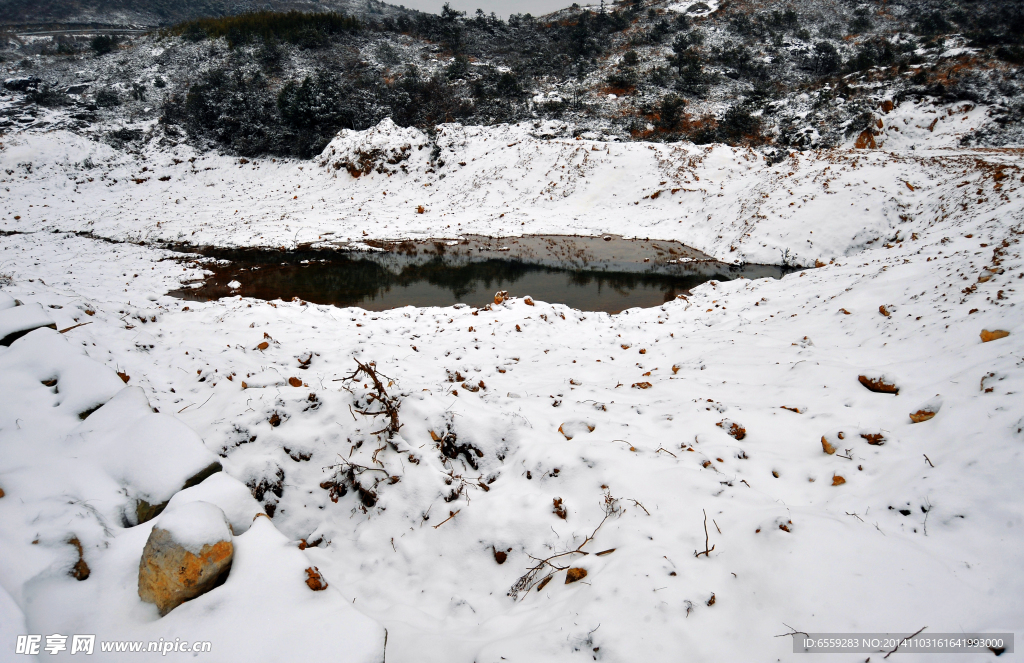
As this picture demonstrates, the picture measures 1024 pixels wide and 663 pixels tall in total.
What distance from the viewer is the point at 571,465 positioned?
444 centimetres

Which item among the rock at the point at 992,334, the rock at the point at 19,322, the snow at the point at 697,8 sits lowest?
the rock at the point at 19,322

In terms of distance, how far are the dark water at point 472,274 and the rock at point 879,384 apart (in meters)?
6.32

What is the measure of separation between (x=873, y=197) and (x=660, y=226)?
6809 mm

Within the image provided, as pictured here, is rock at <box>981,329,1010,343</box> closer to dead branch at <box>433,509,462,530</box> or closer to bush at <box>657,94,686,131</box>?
dead branch at <box>433,509,462,530</box>

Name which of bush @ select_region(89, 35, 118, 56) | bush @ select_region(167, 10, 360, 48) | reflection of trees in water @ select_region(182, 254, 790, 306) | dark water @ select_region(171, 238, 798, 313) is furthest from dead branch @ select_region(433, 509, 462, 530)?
bush @ select_region(89, 35, 118, 56)

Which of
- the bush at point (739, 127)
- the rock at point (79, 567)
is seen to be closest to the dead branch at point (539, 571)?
the rock at point (79, 567)

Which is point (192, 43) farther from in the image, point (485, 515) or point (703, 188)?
point (485, 515)

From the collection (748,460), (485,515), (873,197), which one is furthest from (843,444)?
(873,197)

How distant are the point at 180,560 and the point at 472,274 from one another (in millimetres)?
12153

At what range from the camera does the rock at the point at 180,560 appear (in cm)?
245

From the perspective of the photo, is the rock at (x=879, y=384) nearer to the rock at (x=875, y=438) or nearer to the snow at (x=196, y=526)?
the rock at (x=875, y=438)

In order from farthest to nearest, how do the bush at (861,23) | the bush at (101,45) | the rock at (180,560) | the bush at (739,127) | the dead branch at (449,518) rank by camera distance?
1. the bush at (101,45)
2. the bush at (861,23)
3. the bush at (739,127)
4. the dead branch at (449,518)
5. the rock at (180,560)

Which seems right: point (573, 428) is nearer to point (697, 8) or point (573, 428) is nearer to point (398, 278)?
point (398, 278)

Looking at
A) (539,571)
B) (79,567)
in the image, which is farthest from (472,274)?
(79,567)
